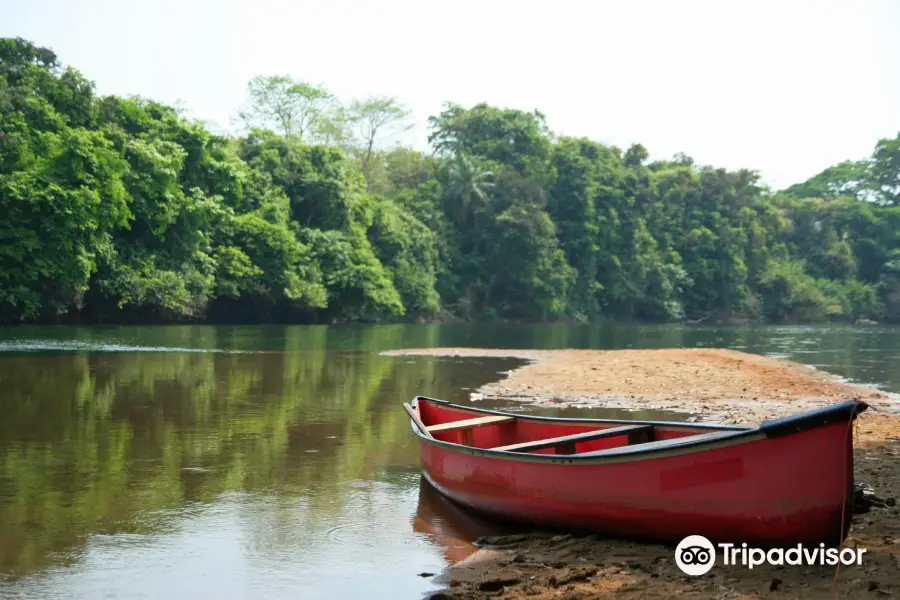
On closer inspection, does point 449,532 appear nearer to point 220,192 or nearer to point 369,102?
point 220,192

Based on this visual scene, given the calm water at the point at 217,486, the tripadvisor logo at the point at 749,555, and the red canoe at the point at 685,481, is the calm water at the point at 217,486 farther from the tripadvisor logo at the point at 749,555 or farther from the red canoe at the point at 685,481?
the tripadvisor logo at the point at 749,555

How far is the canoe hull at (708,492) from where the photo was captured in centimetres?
616

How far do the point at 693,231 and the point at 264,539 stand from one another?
247 ft

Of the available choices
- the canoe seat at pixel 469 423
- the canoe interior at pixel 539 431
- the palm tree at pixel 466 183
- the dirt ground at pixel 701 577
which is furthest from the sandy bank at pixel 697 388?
the palm tree at pixel 466 183

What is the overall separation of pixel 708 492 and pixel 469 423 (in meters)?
3.84

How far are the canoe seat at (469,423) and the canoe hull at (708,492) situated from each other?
1.85 metres

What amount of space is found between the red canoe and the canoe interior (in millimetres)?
21

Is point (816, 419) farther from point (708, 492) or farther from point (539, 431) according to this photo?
point (539, 431)

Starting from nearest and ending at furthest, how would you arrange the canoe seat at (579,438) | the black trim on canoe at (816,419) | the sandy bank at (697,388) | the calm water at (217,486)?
the black trim on canoe at (816,419) → the calm water at (217,486) → the canoe seat at (579,438) → the sandy bank at (697,388)

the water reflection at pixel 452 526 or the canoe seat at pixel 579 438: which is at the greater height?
the canoe seat at pixel 579 438

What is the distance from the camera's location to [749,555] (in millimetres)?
6570

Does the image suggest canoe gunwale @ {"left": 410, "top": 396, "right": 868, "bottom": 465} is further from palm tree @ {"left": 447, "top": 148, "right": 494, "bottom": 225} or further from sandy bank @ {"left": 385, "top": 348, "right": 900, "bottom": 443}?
palm tree @ {"left": 447, "top": 148, "right": 494, "bottom": 225}

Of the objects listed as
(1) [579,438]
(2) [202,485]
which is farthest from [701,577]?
(2) [202,485]

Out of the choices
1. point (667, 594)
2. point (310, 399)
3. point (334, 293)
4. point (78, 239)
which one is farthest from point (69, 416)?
point (334, 293)
